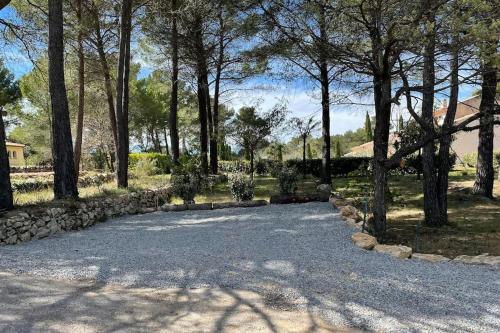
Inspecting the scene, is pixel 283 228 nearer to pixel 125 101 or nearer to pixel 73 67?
pixel 125 101

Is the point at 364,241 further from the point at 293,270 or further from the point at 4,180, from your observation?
the point at 4,180

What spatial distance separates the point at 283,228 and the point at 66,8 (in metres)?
10.4

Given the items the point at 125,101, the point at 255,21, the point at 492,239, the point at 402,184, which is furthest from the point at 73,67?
the point at 492,239

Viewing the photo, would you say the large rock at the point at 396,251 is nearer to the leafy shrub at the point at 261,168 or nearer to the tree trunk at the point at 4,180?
the tree trunk at the point at 4,180

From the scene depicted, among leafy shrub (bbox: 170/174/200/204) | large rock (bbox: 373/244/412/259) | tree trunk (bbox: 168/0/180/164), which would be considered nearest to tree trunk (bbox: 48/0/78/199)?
leafy shrub (bbox: 170/174/200/204)

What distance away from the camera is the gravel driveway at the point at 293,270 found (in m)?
3.29

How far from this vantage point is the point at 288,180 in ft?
32.9

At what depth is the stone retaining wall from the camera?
242 inches

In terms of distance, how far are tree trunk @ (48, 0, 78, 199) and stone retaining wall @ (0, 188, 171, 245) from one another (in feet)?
1.79

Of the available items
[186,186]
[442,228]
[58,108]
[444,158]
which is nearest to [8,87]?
[186,186]

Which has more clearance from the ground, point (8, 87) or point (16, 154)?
point (8, 87)

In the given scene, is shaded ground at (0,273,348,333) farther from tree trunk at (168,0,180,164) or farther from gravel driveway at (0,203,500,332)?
tree trunk at (168,0,180,164)

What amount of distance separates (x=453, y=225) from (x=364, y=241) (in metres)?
3.67

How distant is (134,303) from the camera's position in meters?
3.51
